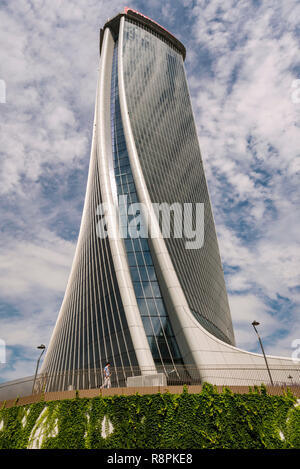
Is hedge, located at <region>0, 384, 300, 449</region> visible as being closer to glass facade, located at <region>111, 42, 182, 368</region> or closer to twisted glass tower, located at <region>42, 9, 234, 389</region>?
twisted glass tower, located at <region>42, 9, 234, 389</region>

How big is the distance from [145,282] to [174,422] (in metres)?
14.0

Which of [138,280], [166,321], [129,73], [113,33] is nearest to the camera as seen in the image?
[166,321]

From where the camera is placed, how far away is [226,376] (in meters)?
17.3

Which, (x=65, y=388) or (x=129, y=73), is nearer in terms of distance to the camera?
(x=65, y=388)

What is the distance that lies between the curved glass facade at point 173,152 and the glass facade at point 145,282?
2007 millimetres

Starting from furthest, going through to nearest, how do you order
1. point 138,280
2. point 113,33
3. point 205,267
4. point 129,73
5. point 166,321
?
point 113,33 → point 129,73 → point 205,267 → point 138,280 → point 166,321

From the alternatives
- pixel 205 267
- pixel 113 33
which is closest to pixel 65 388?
pixel 205 267

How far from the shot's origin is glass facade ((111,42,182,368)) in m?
21.3

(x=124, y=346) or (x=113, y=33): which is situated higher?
(x=113, y=33)

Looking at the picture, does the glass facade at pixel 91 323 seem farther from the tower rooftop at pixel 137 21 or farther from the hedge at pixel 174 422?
the tower rooftop at pixel 137 21

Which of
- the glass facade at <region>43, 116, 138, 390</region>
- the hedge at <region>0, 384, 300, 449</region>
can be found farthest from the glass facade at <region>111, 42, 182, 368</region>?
the hedge at <region>0, 384, 300, 449</region>

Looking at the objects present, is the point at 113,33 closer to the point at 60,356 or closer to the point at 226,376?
the point at 60,356

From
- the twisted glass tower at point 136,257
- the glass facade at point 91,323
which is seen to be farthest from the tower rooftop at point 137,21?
the glass facade at point 91,323
